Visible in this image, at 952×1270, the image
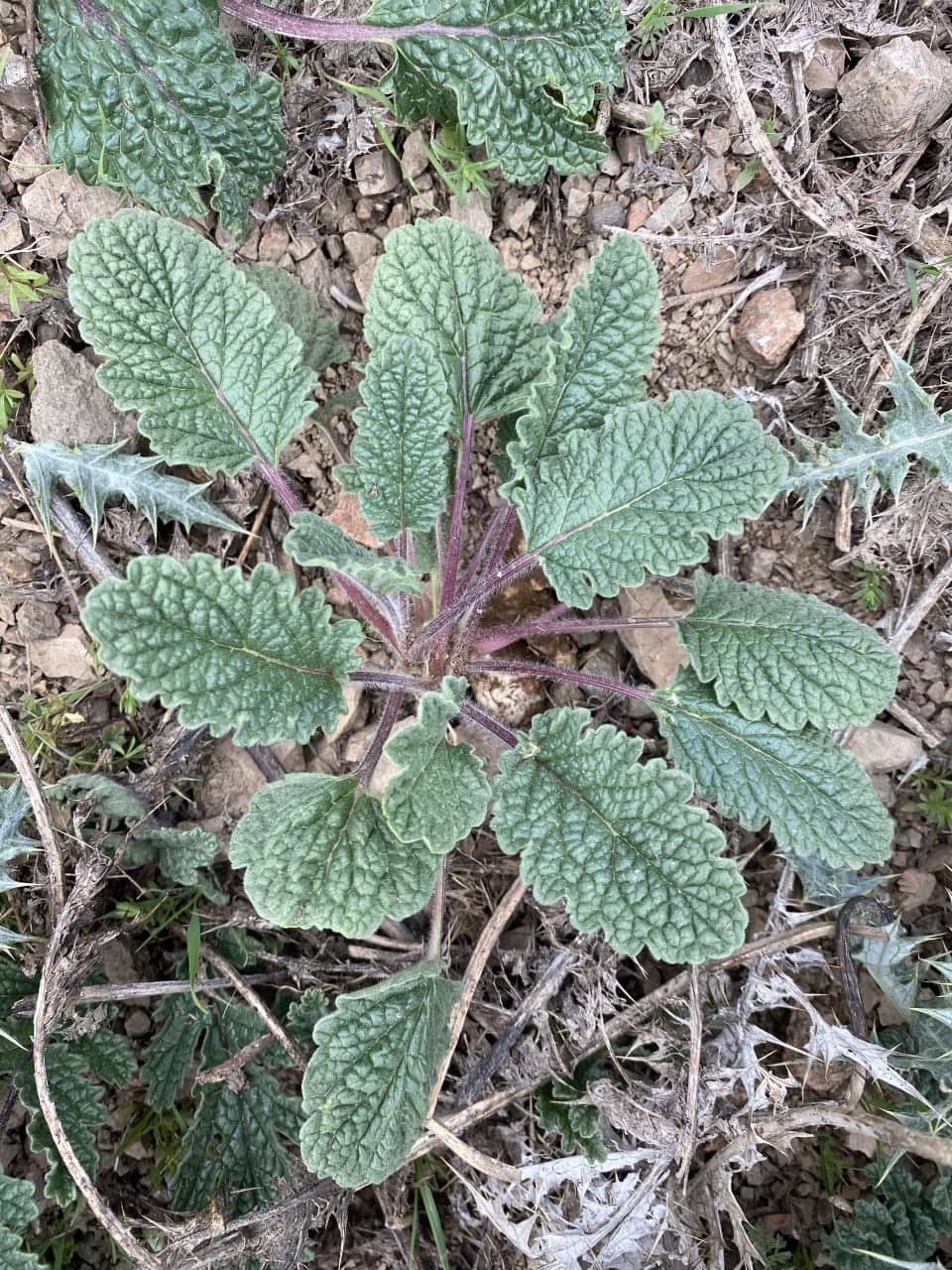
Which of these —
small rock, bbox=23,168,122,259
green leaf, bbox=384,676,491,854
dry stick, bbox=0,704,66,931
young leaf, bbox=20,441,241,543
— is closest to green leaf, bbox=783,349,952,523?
green leaf, bbox=384,676,491,854

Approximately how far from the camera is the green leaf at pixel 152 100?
223cm

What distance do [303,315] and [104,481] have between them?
631mm

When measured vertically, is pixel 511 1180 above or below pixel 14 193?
below

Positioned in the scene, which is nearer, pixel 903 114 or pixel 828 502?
pixel 903 114

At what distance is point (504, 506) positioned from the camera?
2.41 meters

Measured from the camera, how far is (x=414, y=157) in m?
2.50

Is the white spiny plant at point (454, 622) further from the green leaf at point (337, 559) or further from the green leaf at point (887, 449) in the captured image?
the green leaf at point (887, 449)

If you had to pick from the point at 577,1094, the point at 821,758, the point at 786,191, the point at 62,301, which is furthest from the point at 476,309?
the point at 577,1094

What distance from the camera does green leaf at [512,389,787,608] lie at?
209 centimetres

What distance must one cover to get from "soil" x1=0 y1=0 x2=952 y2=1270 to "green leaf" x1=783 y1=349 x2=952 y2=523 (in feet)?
0.50

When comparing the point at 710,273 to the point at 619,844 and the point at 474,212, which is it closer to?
the point at 474,212

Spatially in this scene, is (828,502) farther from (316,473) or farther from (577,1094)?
(577,1094)

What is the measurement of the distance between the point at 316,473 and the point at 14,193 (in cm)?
99

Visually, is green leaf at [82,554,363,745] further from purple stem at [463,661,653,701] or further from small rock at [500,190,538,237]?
small rock at [500,190,538,237]
